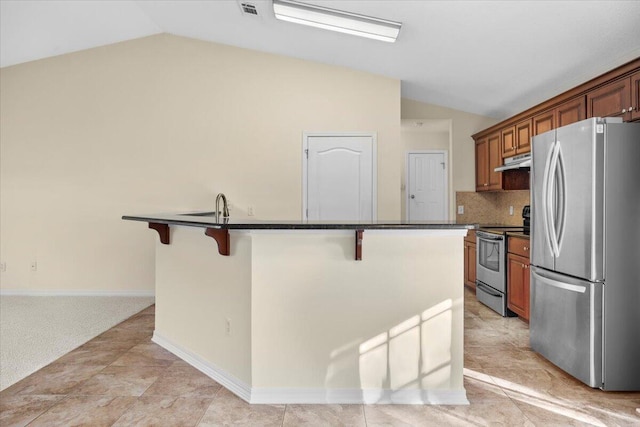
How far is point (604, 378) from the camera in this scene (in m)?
2.50

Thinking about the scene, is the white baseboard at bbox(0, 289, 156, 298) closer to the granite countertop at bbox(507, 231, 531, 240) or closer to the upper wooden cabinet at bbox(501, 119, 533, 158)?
the granite countertop at bbox(507, 231, 531, 240)

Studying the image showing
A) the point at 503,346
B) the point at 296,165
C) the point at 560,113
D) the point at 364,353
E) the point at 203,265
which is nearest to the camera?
the point at 364,353

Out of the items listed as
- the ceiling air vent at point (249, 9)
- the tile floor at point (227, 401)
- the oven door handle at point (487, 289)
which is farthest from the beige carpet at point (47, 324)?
the oven door handle at point (487, 289)

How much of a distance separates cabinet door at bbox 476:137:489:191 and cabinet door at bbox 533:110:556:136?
116 centimetres

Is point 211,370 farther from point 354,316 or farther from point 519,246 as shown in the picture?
point 519,246

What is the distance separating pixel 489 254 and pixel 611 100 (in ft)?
6.65

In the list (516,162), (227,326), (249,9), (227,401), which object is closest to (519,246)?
(516,162)

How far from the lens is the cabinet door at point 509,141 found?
4.47m

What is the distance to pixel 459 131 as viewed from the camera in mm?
5562

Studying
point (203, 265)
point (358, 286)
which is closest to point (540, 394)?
point (358, 286)

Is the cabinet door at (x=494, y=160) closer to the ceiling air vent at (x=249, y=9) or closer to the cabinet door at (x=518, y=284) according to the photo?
the cabinet door at (x=518, y=284)

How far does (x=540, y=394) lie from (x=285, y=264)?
5.92 feet

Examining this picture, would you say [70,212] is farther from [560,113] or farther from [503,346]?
[560,113]

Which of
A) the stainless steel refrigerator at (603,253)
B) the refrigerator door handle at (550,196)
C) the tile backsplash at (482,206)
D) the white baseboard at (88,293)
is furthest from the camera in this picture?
the tile backsplash at (482,206)
